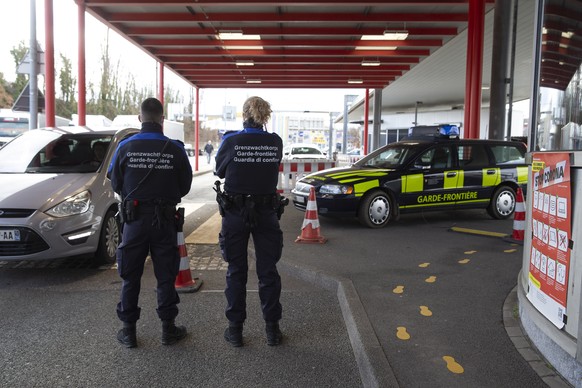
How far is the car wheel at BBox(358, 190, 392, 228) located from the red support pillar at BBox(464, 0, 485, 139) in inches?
217

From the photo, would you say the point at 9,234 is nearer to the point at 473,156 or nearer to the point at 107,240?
the point at 107,240

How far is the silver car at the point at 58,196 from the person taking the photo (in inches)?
206

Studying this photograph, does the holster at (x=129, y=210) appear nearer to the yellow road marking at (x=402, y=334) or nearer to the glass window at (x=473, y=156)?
the yellow road marking at (x=402, y=334)

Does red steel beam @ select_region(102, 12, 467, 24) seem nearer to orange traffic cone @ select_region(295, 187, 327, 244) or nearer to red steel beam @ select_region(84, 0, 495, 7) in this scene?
red steel beam @ select_region(84, 0, 495, 7)

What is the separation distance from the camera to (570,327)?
2949 millimetres

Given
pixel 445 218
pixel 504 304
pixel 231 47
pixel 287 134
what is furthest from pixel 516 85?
pixel 287 134

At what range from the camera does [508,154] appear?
9.50 metres

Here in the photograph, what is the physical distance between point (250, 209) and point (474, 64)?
10486 millimetres

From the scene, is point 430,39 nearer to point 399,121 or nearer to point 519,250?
point 519,250

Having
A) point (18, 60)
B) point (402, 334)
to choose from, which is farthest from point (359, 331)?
point (18, 60)

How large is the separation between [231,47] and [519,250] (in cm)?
1277

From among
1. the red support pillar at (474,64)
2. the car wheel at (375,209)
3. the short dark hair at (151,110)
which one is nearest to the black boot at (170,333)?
the short dark hair at (151,110)

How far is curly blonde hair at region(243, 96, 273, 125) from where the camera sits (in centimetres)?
382

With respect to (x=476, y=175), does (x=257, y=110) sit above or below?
above
